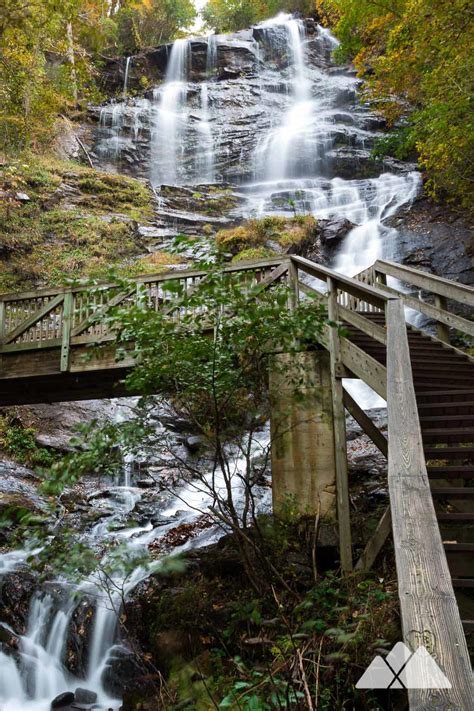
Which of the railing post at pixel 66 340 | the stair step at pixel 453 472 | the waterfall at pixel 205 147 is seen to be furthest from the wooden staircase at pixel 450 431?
the waterfall at pixel 205 147

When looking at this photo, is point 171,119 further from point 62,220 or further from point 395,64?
point 395,64

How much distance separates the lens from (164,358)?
4.96m

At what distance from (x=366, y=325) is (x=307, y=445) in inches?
74.3

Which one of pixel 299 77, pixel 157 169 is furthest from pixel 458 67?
pixel 299 77

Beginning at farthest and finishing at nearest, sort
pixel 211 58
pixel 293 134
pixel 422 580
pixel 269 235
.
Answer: pixel 211 58, pixel 293 134, pixel 269 235, pixel 422 580

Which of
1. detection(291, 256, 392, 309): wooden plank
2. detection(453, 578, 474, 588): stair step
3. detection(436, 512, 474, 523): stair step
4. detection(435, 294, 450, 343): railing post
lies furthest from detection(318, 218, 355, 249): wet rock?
detection(453, 578, 474, 588): stair step

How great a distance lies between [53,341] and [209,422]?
3.61 m

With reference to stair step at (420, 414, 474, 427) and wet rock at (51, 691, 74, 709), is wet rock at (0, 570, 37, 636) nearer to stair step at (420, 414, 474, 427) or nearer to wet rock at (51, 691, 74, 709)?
wet rock at (51, 691, 74, 709)

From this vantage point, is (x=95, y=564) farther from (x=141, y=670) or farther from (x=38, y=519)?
(x=141, y=670)

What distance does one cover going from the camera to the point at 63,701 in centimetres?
612

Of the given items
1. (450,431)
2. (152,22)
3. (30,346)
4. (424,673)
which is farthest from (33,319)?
(152,22)

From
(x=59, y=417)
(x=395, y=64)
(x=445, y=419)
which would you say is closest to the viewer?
(x=445, y=419)

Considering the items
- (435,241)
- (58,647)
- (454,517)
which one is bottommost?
(58,647)

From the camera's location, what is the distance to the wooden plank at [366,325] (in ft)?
17.7
